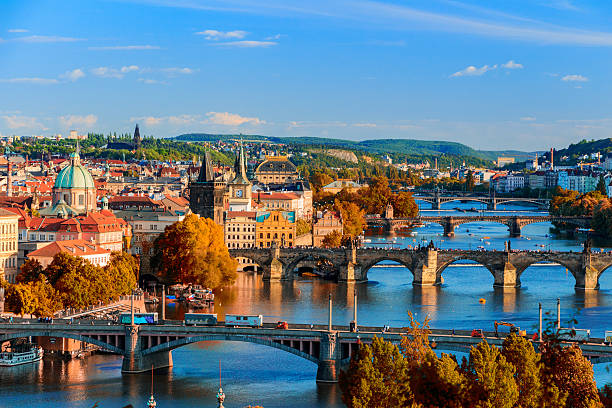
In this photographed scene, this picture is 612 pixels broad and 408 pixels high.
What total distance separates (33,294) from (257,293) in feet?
60.8

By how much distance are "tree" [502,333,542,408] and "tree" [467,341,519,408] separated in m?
0.38

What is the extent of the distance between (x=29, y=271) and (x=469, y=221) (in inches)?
2629

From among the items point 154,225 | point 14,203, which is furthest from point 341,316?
point 14,203

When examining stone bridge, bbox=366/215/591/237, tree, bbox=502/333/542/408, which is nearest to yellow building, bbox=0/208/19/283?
tree, bbox=502/333/542/408

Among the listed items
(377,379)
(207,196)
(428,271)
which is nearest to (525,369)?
(377,379)

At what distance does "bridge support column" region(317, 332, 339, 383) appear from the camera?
149ft

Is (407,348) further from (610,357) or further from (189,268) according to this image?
(189,268)

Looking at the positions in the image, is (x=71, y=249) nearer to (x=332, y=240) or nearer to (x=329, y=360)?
(x=329, y=360)

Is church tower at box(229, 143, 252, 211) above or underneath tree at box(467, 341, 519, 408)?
above

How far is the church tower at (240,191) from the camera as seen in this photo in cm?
9962

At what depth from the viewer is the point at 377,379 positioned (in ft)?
114

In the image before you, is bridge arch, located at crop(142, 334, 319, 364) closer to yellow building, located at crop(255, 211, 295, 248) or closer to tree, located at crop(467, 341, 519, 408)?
tree, located at crop(467, 341, 519, 408)

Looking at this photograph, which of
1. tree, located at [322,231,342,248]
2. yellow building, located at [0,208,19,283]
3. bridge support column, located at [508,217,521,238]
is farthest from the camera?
bridge support column, located at [508,217,521,238]

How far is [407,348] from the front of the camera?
3744cm
